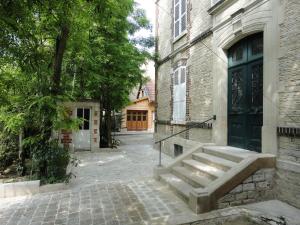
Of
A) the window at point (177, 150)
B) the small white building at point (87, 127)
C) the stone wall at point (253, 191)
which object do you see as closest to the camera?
the stone wall at point (253, 191)

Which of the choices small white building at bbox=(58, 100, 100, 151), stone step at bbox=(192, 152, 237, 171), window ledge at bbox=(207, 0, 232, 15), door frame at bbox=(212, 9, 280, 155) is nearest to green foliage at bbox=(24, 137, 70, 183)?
stone step at bbox=(192, 152, 237, 171)

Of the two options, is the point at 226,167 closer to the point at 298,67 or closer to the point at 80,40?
the point at 298,67

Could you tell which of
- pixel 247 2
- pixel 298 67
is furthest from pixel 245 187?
pixel 247 2

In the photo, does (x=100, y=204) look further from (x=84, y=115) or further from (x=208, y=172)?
(x=84, y=115)

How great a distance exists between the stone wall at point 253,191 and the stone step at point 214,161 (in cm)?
46

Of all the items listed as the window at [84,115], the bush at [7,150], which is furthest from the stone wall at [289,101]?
the window at [84,115]

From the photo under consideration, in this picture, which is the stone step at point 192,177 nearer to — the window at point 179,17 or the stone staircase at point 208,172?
the stone staircase at point 208,172

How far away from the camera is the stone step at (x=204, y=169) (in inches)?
198

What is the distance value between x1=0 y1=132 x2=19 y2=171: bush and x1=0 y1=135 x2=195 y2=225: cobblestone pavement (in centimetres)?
196

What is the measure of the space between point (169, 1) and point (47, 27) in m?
6.71

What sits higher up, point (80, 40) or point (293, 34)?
point (80, 40)

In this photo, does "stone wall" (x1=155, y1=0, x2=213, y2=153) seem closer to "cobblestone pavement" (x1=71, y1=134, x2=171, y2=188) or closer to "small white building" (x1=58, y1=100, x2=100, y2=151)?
"cobblestone pavement" (x1=71, y1=134, x2=171, y2=188)

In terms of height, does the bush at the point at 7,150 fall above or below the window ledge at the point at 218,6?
below

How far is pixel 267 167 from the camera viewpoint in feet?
15.6
